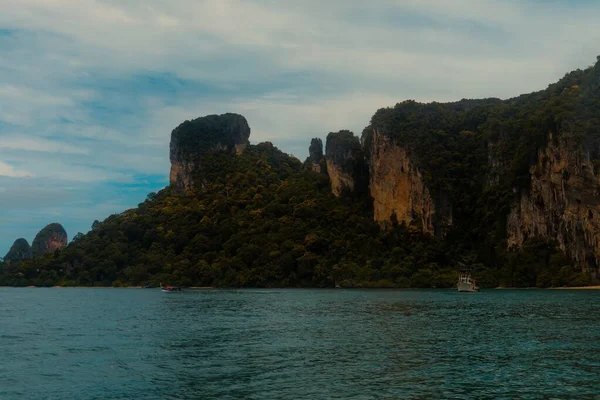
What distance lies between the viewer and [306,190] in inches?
7062

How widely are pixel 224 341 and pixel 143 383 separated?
13.3 m

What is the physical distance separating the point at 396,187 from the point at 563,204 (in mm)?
48018

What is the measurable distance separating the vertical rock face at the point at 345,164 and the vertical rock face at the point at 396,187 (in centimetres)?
550

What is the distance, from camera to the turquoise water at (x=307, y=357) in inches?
989

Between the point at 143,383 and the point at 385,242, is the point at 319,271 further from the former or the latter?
the point at 143,383

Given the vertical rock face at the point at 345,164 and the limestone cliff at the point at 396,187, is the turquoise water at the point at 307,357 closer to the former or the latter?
the limestone cliff at the point at 396,187

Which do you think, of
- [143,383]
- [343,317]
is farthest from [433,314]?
[143,383]

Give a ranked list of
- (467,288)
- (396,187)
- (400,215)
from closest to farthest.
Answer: (467,288), (400,215), (396,187)

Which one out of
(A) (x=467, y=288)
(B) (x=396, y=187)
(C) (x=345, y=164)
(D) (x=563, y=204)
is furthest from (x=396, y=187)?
(A) (x=467, y=288)

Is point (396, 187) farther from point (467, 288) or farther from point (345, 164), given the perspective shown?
point (467, 288)

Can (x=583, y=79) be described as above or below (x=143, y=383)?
above

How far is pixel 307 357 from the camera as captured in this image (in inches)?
1294

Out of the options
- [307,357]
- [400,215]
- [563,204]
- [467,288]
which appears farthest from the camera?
[400,215]

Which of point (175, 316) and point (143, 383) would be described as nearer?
point (143, 383)
